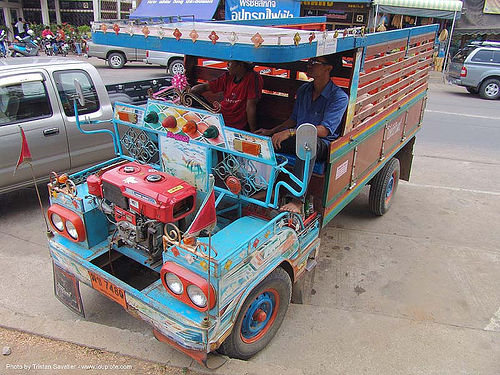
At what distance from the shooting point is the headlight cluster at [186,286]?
254 centimetres

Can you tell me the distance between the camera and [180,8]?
62.2ft

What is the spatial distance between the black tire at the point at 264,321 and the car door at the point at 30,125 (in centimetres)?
355

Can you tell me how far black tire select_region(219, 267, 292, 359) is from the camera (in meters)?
2.95

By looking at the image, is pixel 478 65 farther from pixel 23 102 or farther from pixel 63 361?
pixel 63 361

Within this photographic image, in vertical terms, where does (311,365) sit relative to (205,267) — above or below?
below

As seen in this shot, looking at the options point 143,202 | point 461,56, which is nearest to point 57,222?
point 143,202

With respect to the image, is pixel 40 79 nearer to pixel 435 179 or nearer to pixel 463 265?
pixel 463 265

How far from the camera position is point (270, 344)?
3.43 meters

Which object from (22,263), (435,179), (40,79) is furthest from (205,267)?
(435,179)

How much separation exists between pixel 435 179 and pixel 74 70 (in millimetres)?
5912

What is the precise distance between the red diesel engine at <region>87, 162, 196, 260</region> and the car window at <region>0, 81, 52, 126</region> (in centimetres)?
239

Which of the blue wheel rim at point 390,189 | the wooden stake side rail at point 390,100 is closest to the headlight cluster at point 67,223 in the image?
the wooden stake side rail at point 390,100

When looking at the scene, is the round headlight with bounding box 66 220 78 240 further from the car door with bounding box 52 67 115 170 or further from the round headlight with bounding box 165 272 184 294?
the car door with bounding box 52 67 115 170

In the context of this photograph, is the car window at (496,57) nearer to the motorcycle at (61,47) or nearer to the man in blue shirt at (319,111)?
the man in blue shirt at (319,111)
